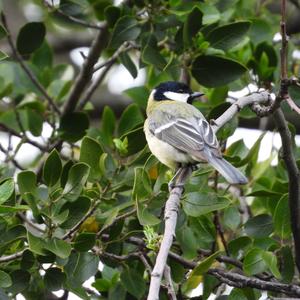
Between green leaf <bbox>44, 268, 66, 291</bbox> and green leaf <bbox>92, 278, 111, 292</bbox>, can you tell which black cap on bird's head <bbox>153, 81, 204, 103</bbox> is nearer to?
green leaf <bbox>92, 278, 111, 292</bbox>

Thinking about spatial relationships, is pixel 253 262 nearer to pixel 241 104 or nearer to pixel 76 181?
pixel 241 104

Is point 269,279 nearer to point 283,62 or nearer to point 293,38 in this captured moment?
point 283,62

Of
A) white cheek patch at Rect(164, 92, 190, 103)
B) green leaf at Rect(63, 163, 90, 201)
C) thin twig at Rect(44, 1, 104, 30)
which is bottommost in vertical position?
white cheek patch at Rect(164, 92, 190, 103)

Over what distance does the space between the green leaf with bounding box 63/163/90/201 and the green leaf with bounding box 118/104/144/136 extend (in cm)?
74

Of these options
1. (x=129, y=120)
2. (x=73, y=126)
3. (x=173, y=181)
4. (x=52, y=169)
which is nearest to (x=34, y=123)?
(x=73, y=126)

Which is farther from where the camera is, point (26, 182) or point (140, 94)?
point (140, 94)

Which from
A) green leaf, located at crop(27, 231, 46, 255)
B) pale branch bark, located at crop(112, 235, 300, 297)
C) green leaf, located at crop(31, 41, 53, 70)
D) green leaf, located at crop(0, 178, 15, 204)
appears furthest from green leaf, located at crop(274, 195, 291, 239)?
green leaf, located at crop(31, 41, 53, 70)

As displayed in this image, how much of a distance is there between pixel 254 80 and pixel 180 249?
110cm

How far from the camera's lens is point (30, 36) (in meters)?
4.07

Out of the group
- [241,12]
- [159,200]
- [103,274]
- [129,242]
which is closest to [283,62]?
[159,200]

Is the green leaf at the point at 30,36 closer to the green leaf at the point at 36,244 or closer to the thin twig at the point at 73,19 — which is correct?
the thin twig at the point at 73,19

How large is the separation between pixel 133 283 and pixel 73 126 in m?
1.00

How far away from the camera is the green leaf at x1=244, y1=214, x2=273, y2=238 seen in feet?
11.4

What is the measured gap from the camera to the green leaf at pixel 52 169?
3129mm
